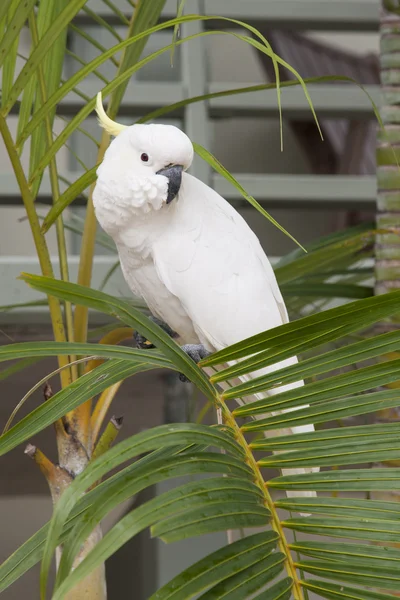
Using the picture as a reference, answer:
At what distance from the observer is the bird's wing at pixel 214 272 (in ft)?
2.50

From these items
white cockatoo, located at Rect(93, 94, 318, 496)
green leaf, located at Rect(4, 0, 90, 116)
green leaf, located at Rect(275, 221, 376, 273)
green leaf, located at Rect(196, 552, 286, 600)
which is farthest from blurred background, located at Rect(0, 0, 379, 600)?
green leaf, located at Rect(196, 552, 286, 600)

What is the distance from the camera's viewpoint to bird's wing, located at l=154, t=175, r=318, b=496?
0.76 m

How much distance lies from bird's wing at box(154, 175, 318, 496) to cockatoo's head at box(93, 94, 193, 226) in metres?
0.05

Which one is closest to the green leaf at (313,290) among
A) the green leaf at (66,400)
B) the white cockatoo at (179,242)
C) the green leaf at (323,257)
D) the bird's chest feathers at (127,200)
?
the green leaf at (323,257)

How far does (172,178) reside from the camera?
717 mm

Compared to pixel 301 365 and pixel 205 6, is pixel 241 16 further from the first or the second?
pixel 301 365

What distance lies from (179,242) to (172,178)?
78 millimetres

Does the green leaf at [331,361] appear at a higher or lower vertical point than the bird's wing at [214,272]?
lower

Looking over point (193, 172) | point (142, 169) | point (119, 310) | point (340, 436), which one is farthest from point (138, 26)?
point (193, 172)

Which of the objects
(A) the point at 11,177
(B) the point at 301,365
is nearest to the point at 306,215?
(A) the point at 11,177

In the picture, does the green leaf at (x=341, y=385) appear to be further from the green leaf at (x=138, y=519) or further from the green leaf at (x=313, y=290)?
the green leaf at (x=313, y=290)

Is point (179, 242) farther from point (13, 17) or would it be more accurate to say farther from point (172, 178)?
point (13, 17)

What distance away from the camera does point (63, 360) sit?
33.1 inches

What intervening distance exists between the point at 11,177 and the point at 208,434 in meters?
1.11
